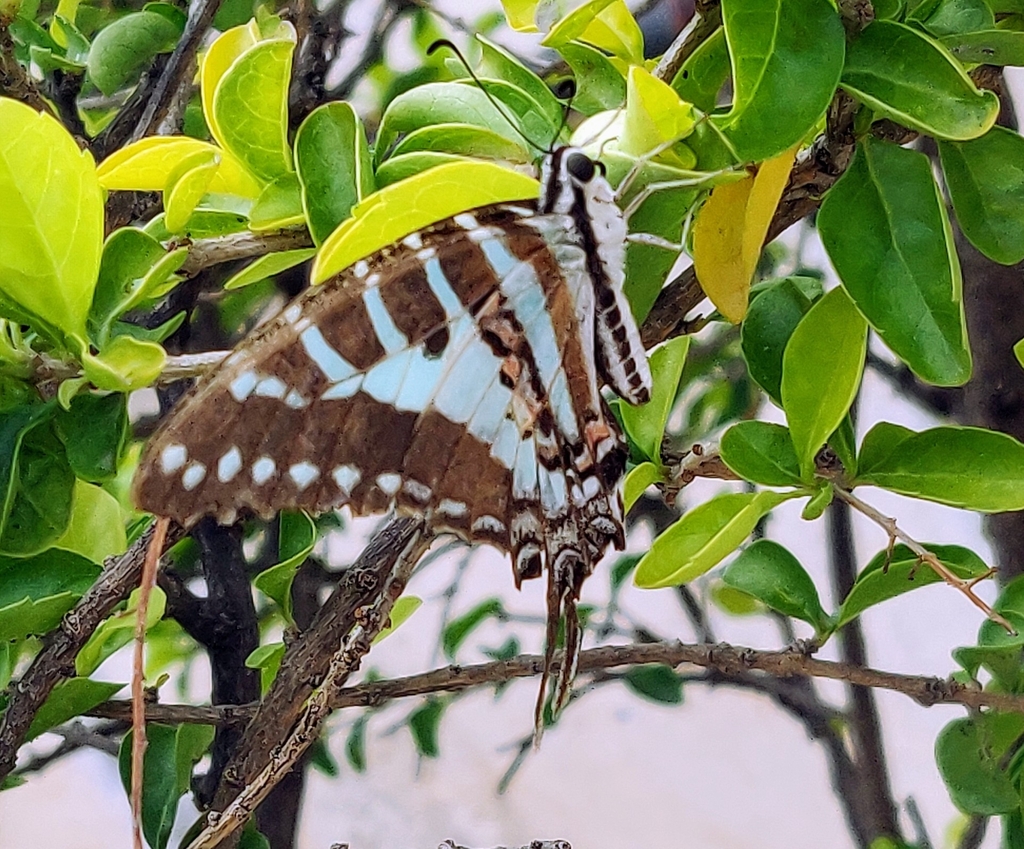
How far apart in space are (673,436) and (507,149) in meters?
0.53

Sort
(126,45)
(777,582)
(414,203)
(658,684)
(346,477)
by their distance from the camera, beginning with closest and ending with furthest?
(414,203), (346,477), (777,582), (126,45), (658,684)

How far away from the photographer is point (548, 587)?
0.42 m

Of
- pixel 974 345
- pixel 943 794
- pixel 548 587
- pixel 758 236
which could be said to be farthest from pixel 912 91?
pixel 943 794

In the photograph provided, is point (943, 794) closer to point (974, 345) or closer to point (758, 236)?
point (974, 345)

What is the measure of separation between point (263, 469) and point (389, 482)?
0.05m

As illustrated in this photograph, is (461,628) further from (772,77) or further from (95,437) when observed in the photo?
(772,77)

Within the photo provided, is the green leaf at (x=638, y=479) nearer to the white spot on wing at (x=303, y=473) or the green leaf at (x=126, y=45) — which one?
the white spot on wing at (x=303, y=473)

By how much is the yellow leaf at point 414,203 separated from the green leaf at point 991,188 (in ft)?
0.65

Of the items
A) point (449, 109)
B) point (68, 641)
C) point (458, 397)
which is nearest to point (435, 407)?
point (458, 397)

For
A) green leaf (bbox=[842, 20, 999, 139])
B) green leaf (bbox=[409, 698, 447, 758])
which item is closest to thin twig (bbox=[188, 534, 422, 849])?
green leaf (bbox=[842, 20, 999, 139])

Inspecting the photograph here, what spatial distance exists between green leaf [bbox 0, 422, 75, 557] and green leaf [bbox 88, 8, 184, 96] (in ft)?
1.00

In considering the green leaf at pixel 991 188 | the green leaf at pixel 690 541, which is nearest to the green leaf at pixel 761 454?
the green leaf at pixel 690 541

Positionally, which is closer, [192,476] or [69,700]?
[192,476]

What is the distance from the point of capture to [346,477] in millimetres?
379
